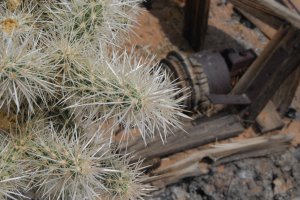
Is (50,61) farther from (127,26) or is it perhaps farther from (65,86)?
(127,26)

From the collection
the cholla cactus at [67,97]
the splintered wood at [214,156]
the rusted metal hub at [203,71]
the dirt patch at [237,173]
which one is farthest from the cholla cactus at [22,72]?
the rusted metal hub at [203,71]

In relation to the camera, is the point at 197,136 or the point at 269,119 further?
the point at 269,119

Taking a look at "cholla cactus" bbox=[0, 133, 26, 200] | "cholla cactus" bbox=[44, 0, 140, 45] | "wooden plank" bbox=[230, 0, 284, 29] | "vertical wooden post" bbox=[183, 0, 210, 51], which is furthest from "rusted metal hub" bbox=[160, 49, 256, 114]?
"cholla cactus" bbox=[0, 133, 26, 200]

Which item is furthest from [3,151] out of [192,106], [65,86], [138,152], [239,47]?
[239,47]

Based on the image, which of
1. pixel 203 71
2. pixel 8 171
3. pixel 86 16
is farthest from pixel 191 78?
pixel 8 171

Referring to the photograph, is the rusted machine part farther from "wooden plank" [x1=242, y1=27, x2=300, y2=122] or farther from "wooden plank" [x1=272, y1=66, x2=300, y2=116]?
"wooden plank" [x1=272, y1=66, x2=300, y2=116]

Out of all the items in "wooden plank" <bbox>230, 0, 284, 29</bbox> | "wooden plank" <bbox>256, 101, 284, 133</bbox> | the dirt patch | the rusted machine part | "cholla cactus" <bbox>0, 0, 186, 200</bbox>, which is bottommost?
the dirt patch

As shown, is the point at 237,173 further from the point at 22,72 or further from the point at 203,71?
the point at 22,72
